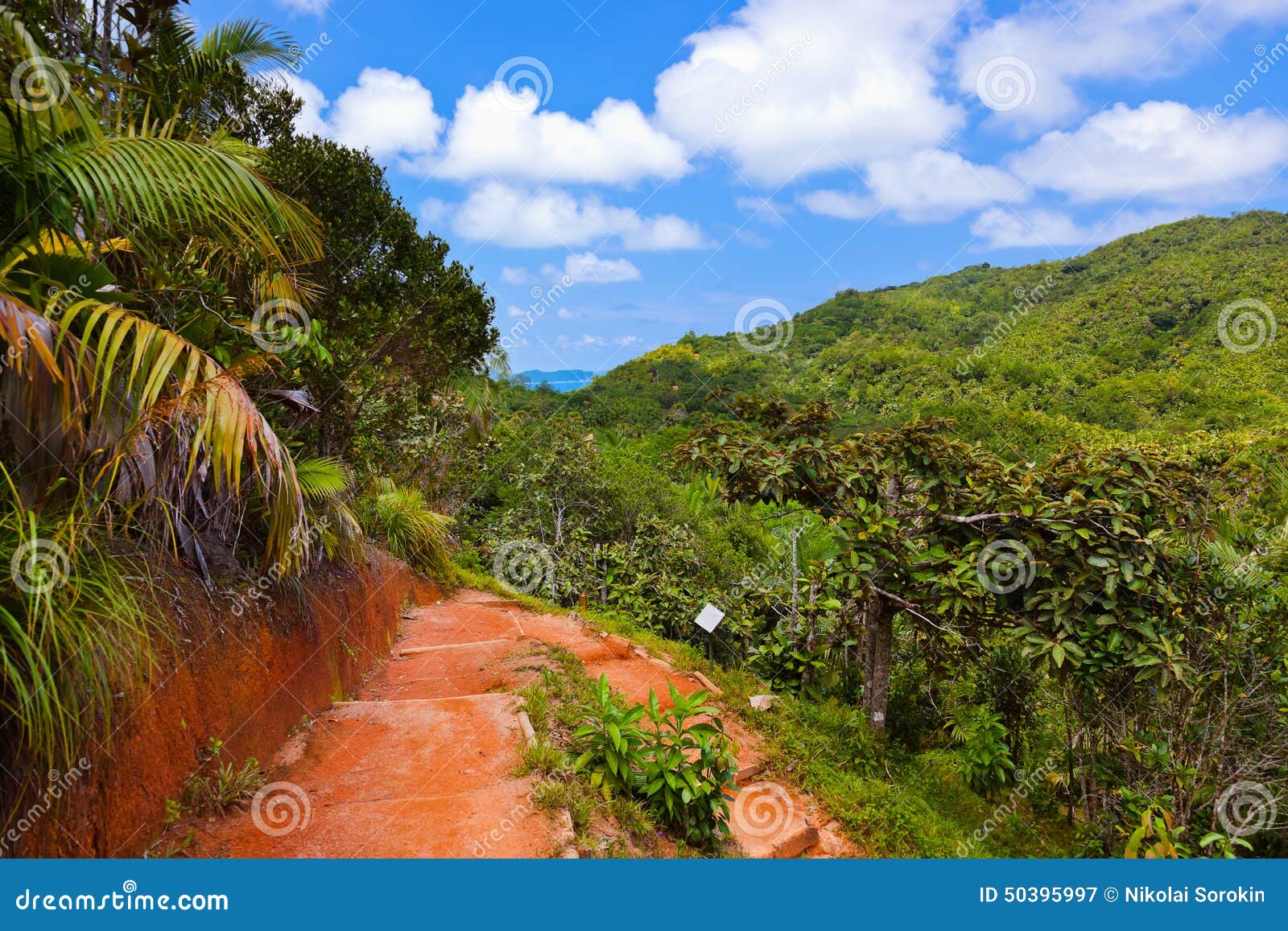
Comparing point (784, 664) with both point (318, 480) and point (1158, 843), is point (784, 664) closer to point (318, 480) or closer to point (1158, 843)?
point (1158, 843)

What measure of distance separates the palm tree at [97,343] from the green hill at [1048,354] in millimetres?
13460

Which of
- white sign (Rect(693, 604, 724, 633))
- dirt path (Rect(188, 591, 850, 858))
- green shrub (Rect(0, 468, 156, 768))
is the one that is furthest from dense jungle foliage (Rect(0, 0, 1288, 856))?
white sign (Rect(693, 604, 724, 633))

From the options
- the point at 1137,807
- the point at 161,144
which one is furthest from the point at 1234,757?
the point at 161,144

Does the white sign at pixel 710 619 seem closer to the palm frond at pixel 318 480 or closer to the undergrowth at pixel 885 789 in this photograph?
the undergrowth at pixel 885 789

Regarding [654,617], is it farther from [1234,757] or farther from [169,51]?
[169,51]

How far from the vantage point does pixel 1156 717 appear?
15.6 ft

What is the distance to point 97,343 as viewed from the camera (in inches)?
115

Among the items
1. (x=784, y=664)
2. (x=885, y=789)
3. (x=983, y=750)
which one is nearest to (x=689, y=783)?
(x=885, y=789)

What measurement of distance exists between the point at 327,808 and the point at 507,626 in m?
3.98

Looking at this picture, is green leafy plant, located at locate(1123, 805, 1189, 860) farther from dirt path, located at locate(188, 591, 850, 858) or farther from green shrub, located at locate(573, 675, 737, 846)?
green shrub, located at locate(573, 675, 737, 846)

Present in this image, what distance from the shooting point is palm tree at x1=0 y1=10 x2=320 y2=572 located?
254 centimetres

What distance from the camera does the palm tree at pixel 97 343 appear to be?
8.34 feet

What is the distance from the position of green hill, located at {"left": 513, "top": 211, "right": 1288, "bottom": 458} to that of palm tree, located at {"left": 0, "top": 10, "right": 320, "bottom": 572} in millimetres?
13460

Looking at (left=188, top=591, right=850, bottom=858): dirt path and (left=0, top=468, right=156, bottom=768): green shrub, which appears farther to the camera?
Answer: (left=188, top=591, right=850, bottom=858): dirt path
